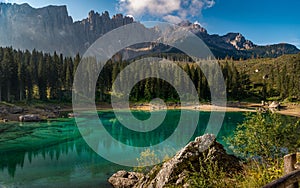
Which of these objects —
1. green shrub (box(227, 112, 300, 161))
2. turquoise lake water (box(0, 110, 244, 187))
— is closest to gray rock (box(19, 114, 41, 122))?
turquoise lake water (box(0, 110, 244, 187))

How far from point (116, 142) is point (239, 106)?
203 feet

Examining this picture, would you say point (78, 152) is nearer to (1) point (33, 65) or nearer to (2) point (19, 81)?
(2) point (19, 81)

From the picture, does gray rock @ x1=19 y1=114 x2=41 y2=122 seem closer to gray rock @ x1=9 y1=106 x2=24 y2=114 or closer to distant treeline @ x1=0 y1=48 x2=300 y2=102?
gray rock @ x1=9 y1=106 x2=24 y2=114

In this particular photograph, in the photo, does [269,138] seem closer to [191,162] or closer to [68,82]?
[191,162]

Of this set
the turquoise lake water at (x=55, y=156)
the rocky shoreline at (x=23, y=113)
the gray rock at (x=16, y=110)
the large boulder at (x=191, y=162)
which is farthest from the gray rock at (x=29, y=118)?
the large boulder at (x=191, y=162)

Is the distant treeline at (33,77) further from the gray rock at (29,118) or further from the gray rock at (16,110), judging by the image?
the gray rock at (29,118)

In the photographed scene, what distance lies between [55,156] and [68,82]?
59.8 metres

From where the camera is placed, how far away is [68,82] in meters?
83.9

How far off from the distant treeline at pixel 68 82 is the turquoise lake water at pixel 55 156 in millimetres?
26101

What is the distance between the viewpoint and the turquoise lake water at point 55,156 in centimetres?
1983

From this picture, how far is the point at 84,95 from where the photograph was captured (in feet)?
273

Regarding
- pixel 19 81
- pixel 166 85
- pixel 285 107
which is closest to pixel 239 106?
pixel 285 107

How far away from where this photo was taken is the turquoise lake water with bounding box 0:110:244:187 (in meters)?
19.8

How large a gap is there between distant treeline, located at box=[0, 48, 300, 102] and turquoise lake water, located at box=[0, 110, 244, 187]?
26.1 meters
